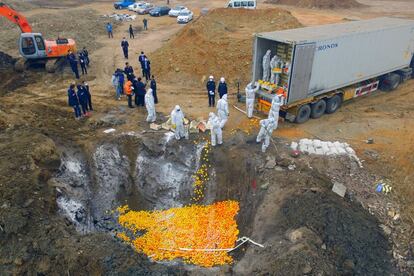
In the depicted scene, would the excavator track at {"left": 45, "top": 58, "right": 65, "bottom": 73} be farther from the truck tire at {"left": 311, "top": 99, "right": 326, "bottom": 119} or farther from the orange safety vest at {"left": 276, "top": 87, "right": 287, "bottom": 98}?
the truck tire at {"left": 311, "top": 99, "right": 326, "bottom": 119}

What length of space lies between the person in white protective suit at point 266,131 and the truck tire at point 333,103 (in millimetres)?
4293

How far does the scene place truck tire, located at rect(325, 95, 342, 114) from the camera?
16.6 metres

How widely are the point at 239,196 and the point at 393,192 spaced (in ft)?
17.3

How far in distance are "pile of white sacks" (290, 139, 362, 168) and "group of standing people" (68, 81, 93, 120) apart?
9.47 m

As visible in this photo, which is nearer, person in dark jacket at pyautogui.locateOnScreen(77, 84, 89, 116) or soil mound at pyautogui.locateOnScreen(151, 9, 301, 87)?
person in dark jacket at pyautogui.locateOnScreen(77, 84, 89, 116)

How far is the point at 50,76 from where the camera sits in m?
21.9

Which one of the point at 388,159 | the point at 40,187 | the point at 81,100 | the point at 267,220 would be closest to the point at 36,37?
the point at 81,100

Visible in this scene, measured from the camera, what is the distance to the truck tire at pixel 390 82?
63.7ft

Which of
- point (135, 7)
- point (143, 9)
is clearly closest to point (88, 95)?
point (143, 9)

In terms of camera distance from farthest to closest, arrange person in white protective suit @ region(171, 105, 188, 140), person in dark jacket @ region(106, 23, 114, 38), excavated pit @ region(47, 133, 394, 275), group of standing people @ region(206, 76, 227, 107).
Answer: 1. person in dark jacket @ region(106, 23, 114, 38)
2. group of standing people @ region(206, 76, 227, 107)
3. person in white protective suit @ region(171, 105, 188, 140)
4. excavated pit @ region(47, 133, 394, 275)

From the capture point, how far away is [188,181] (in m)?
13.9

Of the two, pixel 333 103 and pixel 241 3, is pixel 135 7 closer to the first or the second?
pixel 241 3

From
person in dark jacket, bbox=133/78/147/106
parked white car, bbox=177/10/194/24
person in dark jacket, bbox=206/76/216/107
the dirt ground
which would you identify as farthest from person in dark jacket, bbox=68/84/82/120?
parked white car, bbox=177/10/194/24

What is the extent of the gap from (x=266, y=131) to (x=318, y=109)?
13.8ft
